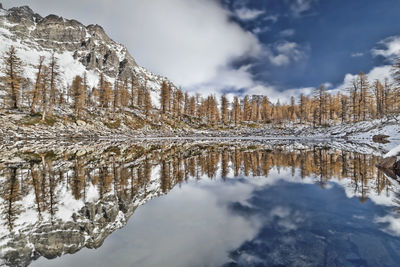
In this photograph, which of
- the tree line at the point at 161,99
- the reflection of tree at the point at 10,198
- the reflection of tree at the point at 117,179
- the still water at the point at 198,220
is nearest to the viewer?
the still water at the point at 198,220

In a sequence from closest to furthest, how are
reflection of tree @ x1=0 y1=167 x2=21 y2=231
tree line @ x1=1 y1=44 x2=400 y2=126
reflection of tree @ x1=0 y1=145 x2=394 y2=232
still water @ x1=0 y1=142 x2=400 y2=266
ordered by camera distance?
1. still water @ x1=0 y1=142 x2=400 y2=266
2. reflection of tree @ x1=0 y1=167 x2=21 y2=231
3. reflection of tree @ x1=0 y1=145 x2=394 y2=232
4. tree line @ x1=1 y1=44 x2=400 y2=126

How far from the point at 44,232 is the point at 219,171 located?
8.47m

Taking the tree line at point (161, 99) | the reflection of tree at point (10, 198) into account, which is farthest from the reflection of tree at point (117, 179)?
the tree line at point (161, 99)

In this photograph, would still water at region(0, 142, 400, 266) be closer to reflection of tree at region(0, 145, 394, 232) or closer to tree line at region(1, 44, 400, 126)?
reflection of tree at region(0, 145, 394, 232)

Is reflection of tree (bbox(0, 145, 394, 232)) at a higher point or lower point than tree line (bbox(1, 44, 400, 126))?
lower

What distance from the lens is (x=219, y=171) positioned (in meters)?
12.1

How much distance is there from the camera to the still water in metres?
3.94

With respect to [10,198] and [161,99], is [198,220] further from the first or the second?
[161,99]

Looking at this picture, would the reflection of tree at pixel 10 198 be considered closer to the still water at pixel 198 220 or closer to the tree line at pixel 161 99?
the still water at pixel 198 220

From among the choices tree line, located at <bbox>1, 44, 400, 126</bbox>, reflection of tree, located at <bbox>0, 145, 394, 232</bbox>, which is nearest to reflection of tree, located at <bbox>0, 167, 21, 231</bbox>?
reflection of tree, located at <bbox>0, 145, 394, 232</bbox>

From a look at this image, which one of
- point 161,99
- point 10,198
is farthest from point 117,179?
point 161,99

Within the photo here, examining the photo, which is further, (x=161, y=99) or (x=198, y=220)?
(x=161, y=99)

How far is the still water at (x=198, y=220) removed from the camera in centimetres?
394

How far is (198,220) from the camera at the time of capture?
5.66 meters
